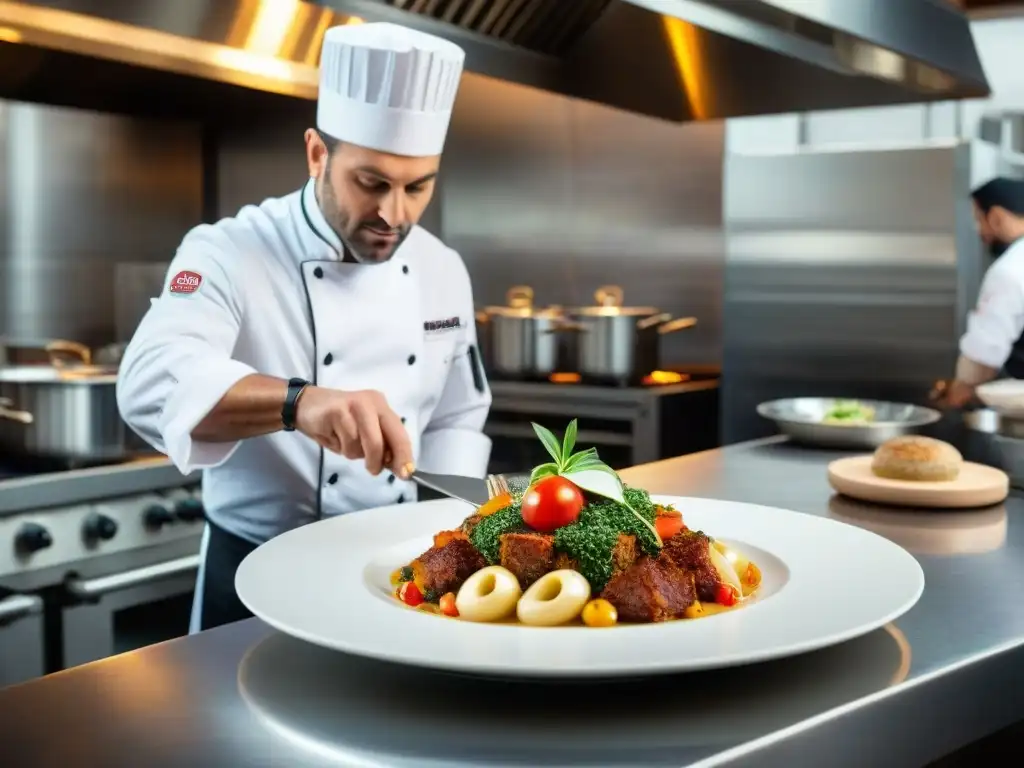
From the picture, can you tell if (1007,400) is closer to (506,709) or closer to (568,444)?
(568,444)

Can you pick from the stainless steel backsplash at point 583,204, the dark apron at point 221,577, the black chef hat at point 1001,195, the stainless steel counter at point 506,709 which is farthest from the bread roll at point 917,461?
the stainless steel backsplash at point 583,204

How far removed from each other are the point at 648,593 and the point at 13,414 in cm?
167

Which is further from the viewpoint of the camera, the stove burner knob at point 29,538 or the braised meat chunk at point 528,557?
the stove burner knob at point 29,538

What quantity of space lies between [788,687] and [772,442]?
141cm

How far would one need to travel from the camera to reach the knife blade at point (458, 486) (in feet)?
4.20

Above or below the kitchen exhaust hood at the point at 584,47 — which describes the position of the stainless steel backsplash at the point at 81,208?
below

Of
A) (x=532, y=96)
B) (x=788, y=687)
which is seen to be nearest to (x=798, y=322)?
(x=532, y=96)

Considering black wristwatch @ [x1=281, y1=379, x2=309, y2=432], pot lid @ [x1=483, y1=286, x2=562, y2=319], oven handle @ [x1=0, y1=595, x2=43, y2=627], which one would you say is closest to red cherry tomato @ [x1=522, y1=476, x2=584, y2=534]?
black wristwatch @ [x1=281, y1=379, x2=309, y2=432]

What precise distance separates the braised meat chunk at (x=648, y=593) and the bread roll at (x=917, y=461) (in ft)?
2.46

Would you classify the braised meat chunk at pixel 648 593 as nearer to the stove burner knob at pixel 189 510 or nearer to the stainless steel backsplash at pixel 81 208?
the stove burner knob at pixel 189 510

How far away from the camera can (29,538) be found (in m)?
2.06

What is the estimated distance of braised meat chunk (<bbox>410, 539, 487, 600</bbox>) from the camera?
104 cm

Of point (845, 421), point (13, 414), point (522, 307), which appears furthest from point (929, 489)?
point (522, 307)

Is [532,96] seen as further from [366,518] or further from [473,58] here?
[366,518]
